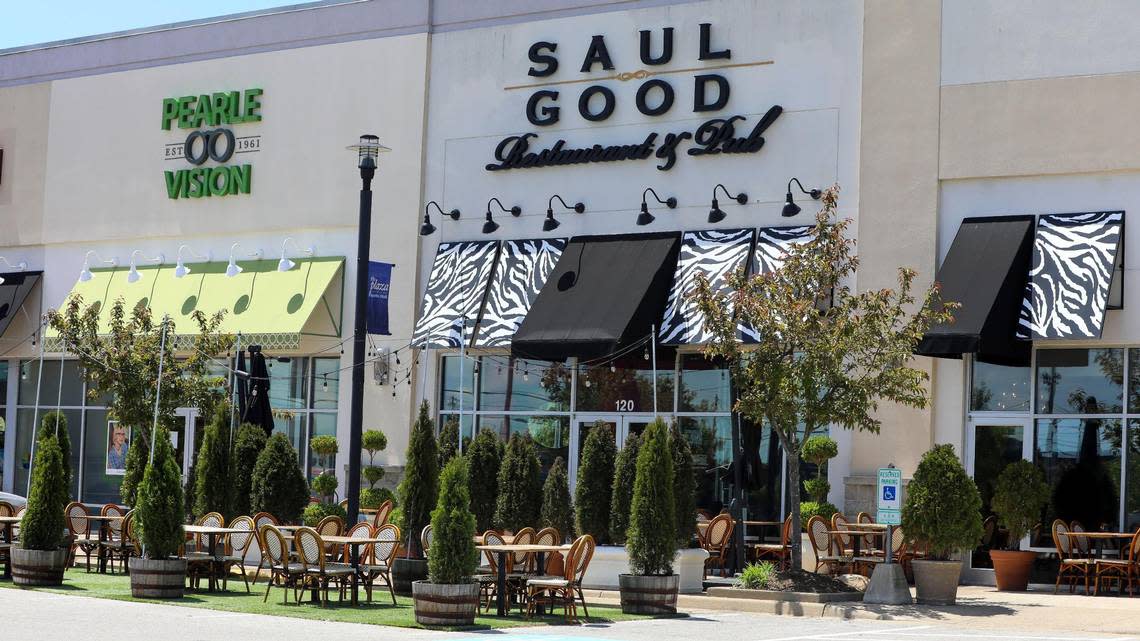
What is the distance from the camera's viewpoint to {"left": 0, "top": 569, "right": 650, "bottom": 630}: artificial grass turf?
56.2 feet

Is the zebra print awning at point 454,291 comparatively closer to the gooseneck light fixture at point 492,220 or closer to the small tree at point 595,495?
the gooseneck light fixture at point 492,220

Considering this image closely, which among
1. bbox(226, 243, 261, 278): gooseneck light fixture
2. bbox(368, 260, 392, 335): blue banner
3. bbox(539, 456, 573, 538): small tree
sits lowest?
bbox(539, 456, 573, 538): small tree

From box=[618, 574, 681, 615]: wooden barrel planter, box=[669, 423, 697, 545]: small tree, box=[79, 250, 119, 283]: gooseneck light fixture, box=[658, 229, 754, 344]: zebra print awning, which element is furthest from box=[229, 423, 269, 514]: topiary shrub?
box=[79, 250, 119, 283]: gooseneck light fixture

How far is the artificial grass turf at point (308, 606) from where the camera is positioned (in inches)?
675

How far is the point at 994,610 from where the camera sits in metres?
19.3

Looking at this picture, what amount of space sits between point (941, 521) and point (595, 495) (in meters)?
4.91

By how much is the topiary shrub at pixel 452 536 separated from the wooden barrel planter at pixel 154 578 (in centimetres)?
388

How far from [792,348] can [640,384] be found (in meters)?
6.80

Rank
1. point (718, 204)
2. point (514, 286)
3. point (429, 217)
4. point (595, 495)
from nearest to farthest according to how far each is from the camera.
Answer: point (595, 495) < point (718, 204) < point (514, 286) < point (429, 217)

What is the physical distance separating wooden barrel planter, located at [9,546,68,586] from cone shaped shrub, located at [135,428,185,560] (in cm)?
192

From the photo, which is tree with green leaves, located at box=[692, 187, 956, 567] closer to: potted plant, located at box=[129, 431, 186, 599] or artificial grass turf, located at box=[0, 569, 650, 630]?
artificial grass turf, located at box=[0, 569, 650, 630]

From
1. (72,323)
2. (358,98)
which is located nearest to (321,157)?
(358,98)

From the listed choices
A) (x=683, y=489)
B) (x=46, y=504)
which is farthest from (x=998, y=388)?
(x=46, y=504)

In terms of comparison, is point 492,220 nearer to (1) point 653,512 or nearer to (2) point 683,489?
(2) point 683,489
